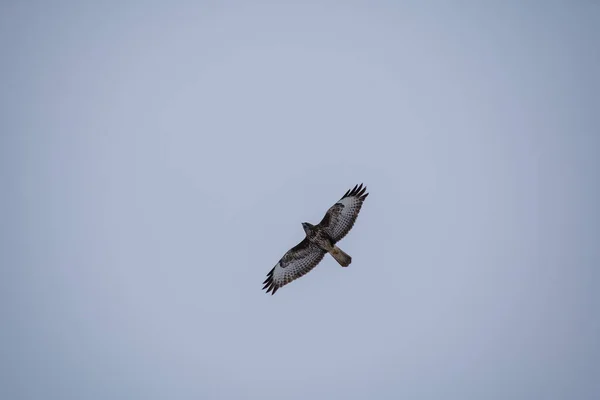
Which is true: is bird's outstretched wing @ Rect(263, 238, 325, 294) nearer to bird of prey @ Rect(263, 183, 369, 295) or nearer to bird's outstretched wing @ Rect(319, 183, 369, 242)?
bird of prey @ Rect(263, 183, 369, 295)

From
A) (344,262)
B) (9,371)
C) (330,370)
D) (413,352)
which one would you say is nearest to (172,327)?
(330,370)

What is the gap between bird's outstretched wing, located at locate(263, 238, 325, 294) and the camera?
30.6 feet

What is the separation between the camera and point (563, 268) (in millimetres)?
39875

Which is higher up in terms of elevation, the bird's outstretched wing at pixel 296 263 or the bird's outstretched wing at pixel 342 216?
the bird's outstretched wing at pixel 342 216

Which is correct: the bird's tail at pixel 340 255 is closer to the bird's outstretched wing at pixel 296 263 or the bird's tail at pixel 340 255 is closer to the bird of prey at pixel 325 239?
the bird of prey at pixel 325 239

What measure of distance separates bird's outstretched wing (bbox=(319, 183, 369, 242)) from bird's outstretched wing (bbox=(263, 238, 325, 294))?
56 cm

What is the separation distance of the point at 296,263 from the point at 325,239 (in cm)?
114

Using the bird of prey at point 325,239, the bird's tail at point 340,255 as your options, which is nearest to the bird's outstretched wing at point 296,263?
the bird of prey at point 325,239

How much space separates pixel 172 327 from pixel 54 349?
52181mm

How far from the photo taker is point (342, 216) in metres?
9.14

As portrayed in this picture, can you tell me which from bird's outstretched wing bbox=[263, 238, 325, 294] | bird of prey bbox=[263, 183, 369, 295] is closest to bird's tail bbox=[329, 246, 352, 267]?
bird of prey bbox=[263, 183, 369, 295]

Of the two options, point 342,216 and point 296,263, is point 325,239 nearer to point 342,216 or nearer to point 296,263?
point 342,216

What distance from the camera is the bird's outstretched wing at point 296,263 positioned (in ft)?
30.6

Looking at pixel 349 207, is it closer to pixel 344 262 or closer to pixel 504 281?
pixel 344 262
